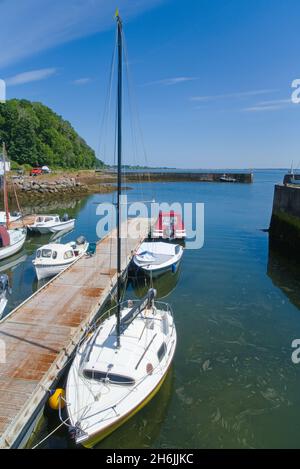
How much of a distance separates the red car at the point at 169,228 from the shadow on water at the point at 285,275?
899 cm

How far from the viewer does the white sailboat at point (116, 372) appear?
28.7 feet

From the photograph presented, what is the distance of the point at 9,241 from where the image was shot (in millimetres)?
26797

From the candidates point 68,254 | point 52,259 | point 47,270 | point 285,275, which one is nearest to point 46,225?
point 68,254

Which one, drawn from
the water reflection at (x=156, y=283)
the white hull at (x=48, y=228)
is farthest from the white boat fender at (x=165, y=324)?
the white hull at (x=48, y=228)

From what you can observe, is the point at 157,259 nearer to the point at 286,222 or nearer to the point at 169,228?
the point at 169,228

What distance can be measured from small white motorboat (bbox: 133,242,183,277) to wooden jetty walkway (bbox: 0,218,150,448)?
7.33 ft

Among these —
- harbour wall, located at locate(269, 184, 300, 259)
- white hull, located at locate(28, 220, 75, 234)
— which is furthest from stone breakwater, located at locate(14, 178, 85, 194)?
harbour wall, located at locate(269, 184, 300, 259)

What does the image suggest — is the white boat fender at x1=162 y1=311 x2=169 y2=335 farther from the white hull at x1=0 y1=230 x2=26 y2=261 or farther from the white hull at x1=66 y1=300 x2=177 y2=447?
the white hull at x1=0 y1=230 x2=26 y2=261

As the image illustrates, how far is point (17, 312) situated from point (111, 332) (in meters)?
5.18

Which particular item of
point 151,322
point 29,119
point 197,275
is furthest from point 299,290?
point 29,119

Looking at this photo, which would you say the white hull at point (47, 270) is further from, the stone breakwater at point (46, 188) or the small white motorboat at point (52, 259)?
the stone breakwater at point (46, 188)

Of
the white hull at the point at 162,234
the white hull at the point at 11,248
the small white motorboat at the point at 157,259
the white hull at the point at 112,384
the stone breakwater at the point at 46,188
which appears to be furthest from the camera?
the stone breakwater at the point at 46,188

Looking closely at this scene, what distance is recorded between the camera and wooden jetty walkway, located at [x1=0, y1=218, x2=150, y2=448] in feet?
29.3
